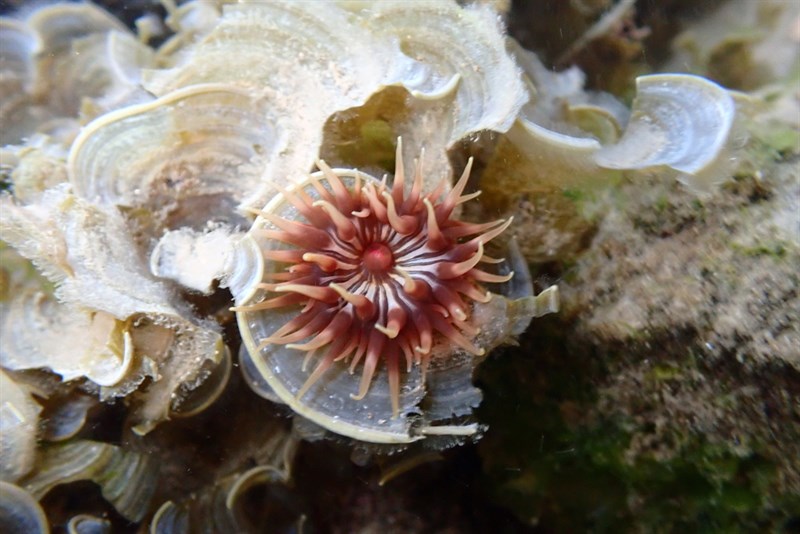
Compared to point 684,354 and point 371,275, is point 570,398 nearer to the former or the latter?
point 684,354

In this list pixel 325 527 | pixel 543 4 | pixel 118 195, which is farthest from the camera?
pixel 543 4

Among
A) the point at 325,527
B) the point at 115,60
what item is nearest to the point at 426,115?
the point at 115,60

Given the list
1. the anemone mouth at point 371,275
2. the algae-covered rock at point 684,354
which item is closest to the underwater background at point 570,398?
the algae-covered rock at point 684,354

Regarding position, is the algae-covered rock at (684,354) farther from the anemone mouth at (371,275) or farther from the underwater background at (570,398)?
the anemone mouth at (371,275)

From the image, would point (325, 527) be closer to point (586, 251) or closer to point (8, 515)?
Result: point (8, 515)

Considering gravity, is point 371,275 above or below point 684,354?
below

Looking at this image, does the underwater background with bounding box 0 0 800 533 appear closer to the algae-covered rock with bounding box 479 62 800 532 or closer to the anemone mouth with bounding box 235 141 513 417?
the algae-covered rock with bounding box 479 62 800 532

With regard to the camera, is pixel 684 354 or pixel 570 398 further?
pixel 570 398

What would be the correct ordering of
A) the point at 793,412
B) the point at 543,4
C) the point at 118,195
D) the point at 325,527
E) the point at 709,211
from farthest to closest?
the point at 543,4 < the point at 325,527 < the point at 118,195 < the point at 709,211 < the point at 793,412

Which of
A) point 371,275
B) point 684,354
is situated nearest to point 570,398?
point 684,354
